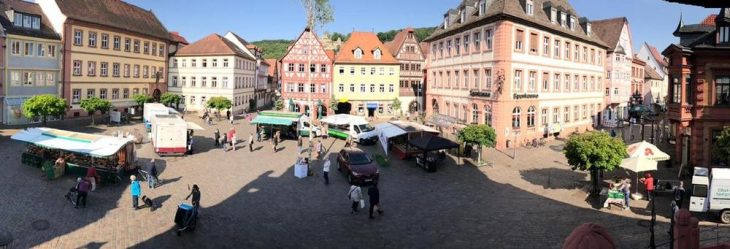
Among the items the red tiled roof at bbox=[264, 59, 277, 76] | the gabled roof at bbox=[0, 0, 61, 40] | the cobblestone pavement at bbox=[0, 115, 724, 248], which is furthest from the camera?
the red tiled roof at bbox=[264, 59, 277, 76]

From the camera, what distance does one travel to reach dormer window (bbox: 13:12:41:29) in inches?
1651

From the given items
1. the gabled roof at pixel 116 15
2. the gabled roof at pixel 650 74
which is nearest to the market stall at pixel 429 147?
the gabled roof at pixel 116 15

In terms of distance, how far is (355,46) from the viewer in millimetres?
61438

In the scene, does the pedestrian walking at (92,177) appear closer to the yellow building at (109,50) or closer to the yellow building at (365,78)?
the yellow building at (109,50)

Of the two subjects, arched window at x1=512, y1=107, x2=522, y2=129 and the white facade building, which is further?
the white facade building

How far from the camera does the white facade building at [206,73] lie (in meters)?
61.8

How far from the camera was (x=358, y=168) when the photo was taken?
76.8ft

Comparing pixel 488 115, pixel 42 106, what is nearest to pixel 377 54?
pixel 488 115

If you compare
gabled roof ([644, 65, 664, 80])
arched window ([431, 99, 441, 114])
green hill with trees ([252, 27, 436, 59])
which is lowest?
arched window ([431, 99, 441, 114])

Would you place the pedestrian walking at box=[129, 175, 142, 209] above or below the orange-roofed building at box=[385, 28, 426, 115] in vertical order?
below

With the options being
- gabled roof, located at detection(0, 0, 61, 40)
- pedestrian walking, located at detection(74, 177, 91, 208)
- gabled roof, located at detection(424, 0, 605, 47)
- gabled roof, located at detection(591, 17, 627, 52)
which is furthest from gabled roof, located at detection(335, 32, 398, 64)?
pedestrian walking, located at detection(74, 177, 91, 208)

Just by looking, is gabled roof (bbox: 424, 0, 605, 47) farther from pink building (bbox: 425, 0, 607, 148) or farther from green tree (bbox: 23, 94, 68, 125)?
green tree (bbox: 23, 94, 68, 125)

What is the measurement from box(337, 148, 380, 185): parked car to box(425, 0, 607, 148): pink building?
1503cm

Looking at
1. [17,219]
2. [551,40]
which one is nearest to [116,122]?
[17,219]
